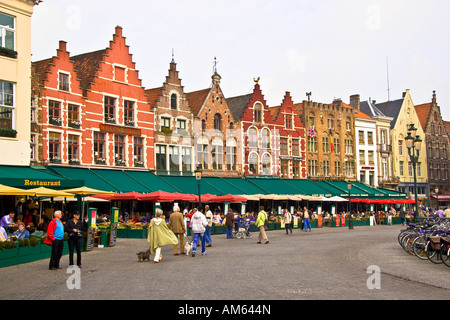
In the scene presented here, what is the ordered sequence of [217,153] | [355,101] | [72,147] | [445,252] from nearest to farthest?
[445,252] → [72,147] → [217,153] → [355,101]

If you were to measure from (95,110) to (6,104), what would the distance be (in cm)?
1276

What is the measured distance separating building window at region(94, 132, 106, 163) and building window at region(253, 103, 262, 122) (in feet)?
58.2

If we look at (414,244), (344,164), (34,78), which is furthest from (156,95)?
(414,244)

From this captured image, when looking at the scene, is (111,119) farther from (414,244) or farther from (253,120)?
(414,244)

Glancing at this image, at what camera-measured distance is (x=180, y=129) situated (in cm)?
4550

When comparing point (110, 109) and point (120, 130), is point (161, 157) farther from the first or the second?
point (110, 109)

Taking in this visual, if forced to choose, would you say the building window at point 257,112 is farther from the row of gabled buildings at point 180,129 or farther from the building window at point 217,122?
the building window at point 217,122

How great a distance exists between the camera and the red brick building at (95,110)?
3606 centimetres

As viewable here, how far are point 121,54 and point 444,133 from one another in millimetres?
54550

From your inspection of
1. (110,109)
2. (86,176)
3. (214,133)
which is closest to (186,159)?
(214,133)

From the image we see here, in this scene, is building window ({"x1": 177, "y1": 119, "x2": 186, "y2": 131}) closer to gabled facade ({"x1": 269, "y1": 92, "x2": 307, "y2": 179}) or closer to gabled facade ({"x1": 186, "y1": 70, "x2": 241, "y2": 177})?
gabled facade ({"x1": 186, "y1": 70, "x2": 241, "y2": 177})

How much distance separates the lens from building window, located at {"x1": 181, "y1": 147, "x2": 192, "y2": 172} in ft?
149

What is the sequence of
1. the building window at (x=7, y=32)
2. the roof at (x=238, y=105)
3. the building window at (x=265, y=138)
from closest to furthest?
the building window at (x=7, y=32)
the roof at (x=238, y=105)
the building window at (x=265, y=138)

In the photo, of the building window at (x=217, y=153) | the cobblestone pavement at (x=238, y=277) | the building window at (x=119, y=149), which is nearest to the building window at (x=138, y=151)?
the building window at (x=119, y=149)
